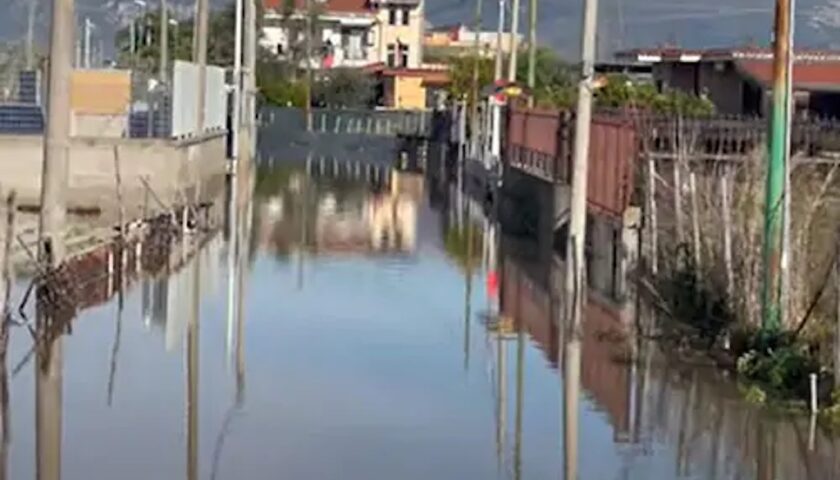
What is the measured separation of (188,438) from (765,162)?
9875mm

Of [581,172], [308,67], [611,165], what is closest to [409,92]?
[308,67]

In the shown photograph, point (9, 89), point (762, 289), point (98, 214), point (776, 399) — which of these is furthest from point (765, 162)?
point (9, 89)

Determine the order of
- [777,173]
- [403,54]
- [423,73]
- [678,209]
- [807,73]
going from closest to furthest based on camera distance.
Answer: [777,173] → [678,209] → [807,73] → [423,73] → [403,54]

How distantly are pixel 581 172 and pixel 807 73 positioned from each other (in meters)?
34.5

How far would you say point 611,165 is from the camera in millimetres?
33812

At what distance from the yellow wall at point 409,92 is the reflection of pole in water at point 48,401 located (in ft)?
301

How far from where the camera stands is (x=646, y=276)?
2731 cm

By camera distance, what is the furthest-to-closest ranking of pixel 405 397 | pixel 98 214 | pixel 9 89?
pixel 9 89
pixel 98 214
pixel 405 397

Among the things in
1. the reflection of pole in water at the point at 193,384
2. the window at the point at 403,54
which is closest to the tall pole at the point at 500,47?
the reflection of pole in water at the point at 193,384

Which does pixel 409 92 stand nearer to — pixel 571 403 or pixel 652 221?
pixel 652 221

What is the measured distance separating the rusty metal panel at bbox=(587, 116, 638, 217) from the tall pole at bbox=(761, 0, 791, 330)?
10.4 m

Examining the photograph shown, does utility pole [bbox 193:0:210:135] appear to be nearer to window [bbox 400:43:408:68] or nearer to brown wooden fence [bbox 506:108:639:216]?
brown wooden fence [bbox 506:108:639:216]

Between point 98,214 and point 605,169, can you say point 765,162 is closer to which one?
point 605,169

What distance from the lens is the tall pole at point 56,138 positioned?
78.5 feet
